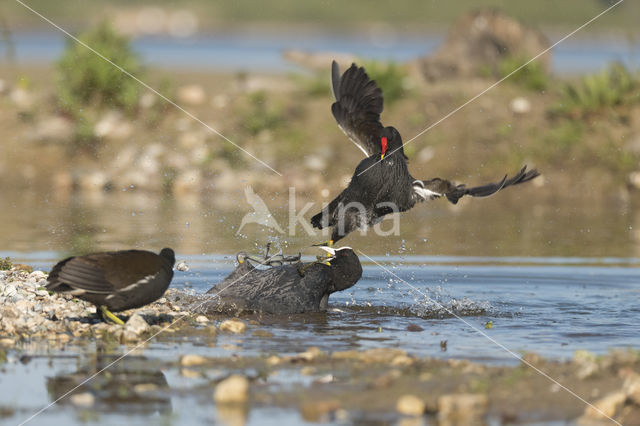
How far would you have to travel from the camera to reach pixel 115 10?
82688 mm

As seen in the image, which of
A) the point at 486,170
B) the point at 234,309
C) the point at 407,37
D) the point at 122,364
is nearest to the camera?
the point at 122,364

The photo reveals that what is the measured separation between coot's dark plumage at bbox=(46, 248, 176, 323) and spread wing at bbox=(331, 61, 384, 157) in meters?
3.28

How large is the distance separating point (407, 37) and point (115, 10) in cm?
2585

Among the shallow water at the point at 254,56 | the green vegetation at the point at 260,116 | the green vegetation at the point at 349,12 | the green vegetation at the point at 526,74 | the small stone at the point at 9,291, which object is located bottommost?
the small stone at the point at 9,291

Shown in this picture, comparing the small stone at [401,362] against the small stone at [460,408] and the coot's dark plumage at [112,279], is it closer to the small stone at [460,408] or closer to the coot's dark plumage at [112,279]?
the small stone at [460,408]

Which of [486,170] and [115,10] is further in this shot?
[115,10]

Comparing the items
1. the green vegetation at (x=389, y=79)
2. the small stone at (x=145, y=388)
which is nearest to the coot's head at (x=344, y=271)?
the small stone at (x=145, y=388)

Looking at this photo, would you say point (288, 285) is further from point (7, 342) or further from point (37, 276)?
point (7, 342)

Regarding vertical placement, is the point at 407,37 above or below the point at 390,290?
above

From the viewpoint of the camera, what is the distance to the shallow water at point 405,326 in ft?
18.0

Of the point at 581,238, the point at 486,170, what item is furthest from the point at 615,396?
the point at 486,170

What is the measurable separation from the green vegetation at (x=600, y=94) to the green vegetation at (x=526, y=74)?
0.80 metres

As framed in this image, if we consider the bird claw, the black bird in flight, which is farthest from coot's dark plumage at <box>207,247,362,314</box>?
the black bird in flight

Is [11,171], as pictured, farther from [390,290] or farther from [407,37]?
[407,37]
